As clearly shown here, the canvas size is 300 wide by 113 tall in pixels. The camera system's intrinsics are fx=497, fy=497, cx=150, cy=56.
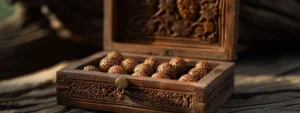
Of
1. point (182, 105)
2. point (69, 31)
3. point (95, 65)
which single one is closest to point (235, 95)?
point (182, 105)

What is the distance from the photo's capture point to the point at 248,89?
7.13 ft

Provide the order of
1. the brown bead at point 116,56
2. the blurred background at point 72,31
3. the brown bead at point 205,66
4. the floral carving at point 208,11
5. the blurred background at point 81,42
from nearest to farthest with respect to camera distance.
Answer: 1. the brown bead at point 205,66
2. the brown bead at point 116,56
3. the floral carving at point 208,11
4. the blurred background at point 81,42
5. the blurred background at point 72,31

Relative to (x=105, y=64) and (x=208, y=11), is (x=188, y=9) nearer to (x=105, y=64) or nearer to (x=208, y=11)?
(x=208, y=11)

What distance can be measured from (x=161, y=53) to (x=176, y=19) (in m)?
0.17

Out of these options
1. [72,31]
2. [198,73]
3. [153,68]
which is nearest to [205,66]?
[198,73]

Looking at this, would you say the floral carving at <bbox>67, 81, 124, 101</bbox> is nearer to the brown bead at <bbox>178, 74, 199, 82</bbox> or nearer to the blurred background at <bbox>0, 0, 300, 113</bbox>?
the brown bead at <bbox>178, 74, 199, 82</bbox>

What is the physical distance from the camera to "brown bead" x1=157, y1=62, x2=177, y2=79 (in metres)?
1.87

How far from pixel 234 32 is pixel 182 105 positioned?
1.69 ft

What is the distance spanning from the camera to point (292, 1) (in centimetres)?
260

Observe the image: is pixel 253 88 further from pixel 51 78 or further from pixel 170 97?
pixel 51 78

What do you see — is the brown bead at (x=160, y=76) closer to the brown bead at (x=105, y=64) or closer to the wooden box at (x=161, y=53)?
the wooden box at (x=161, y=53)

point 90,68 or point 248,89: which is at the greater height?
point 90,68

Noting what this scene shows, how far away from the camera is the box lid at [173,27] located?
210 centimetres

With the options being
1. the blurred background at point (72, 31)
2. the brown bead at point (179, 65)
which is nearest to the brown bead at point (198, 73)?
the brown bead at point (179, 65)
